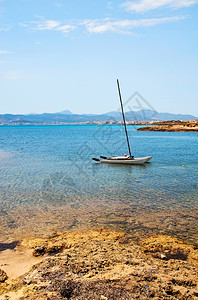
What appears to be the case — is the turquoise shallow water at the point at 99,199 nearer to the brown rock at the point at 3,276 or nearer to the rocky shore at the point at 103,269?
the rocky shore at the point at 103,269

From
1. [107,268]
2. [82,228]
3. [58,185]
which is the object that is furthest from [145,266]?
[58,185]

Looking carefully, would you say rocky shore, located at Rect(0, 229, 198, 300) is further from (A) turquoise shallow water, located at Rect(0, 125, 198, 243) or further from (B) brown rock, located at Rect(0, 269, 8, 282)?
(A) turquoise shallow water, located at Rect(0, 125, 198, 243)

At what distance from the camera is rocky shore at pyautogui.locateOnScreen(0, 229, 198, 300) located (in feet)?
26.2

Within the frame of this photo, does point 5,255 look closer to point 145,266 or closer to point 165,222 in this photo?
point 145,266

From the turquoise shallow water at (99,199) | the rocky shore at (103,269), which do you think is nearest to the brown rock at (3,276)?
the rocky shore at (103,269)

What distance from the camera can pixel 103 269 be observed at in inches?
370

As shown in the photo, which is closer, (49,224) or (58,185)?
(49,224)

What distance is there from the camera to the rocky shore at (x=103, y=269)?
26.2 feet

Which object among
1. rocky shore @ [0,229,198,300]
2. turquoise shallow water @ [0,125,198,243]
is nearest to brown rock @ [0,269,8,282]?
rocky shore @ [0,229,198,300]

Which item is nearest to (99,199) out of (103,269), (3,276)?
(103,269)

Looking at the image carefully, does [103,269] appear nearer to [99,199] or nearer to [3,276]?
[3,276]

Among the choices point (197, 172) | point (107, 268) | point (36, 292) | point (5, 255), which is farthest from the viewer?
point (197, 172)

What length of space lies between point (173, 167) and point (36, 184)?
720 inches

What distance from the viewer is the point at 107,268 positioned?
9445 millimetres
